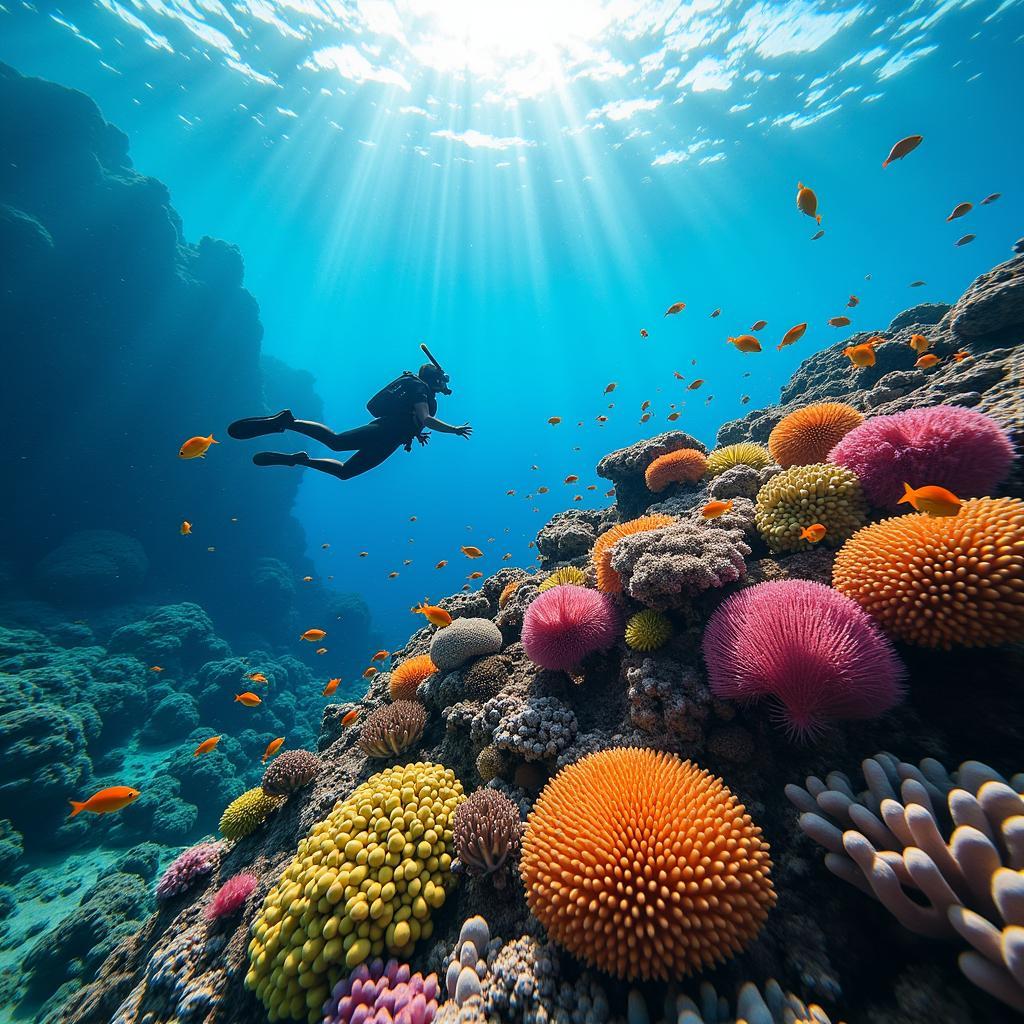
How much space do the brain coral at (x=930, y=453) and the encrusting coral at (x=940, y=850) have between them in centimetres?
229

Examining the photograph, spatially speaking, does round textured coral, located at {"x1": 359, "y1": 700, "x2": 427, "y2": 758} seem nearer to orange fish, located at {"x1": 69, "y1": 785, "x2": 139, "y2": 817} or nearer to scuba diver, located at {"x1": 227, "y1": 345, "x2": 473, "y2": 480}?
orange fish, located at {"x1": 69, "y1": 785, "x2": 139, "y2": 817}

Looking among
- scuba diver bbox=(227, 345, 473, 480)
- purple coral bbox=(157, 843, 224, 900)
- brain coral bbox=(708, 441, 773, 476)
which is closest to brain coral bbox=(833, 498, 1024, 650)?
brain coral bbox=(708, 441, 773, 476)

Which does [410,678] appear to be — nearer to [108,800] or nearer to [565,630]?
[565,630]

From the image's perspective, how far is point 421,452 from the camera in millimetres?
138875

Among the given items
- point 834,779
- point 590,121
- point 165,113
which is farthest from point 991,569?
point 165,113

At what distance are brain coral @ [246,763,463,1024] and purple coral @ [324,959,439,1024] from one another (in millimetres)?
111

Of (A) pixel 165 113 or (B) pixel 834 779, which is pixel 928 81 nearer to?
(B) pixel 834 779

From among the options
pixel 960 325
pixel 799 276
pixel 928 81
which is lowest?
pixel 960 325

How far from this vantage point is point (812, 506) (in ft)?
12.8

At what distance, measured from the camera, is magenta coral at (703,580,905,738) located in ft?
8.14

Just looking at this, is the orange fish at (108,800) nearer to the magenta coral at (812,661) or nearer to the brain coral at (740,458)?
the magenta coral at (812,661)

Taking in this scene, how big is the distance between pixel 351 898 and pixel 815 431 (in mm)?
6545

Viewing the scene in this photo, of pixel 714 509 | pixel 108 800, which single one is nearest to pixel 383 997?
pixel 714 509

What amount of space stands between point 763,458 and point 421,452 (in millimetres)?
138646
